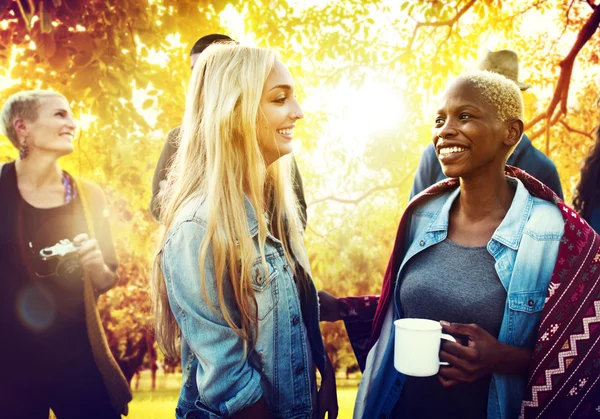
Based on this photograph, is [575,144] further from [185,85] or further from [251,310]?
[251,310]

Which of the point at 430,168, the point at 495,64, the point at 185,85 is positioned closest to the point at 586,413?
the point at 430,168

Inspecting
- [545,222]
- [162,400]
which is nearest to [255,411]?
[545,222]

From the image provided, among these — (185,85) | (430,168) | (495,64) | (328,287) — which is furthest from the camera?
(328,287)

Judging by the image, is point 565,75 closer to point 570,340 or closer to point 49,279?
point 570,340

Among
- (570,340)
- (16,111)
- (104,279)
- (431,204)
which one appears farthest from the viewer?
Result: (104,279)

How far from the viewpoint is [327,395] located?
170 cm

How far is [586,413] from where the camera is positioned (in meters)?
1.42

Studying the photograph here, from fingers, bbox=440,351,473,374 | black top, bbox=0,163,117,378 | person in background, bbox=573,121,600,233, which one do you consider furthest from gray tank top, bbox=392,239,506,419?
black top, bbox=0,163,117,378

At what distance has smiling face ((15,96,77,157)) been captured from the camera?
2871 millimetres

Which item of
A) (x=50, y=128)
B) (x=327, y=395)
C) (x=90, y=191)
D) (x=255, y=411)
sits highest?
(x=50, y=128)

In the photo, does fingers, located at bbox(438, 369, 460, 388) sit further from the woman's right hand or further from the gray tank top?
the woman's right hand

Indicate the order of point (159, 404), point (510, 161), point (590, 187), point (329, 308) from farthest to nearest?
point (159, 404) → point (510, 161) → point (590, 187) → point (329, 308)

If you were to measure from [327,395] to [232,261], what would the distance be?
0.68 m

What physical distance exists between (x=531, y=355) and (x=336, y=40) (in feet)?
12.7
